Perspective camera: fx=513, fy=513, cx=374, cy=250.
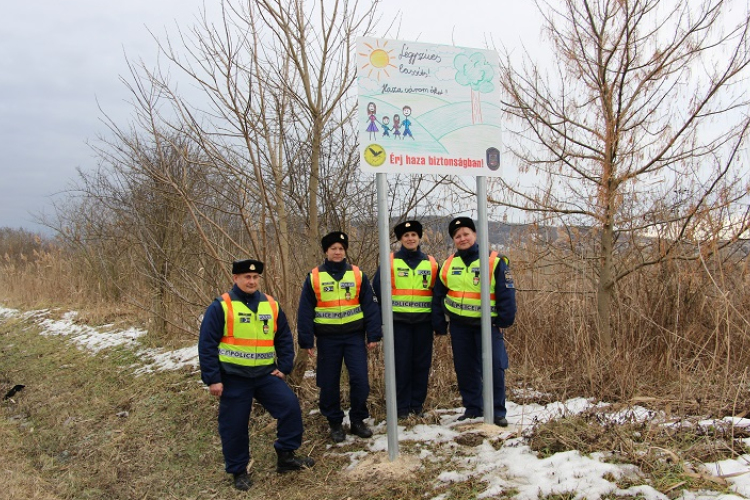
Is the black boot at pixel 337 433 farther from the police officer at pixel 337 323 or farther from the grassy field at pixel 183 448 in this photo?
the grassy field at pixel 183 448

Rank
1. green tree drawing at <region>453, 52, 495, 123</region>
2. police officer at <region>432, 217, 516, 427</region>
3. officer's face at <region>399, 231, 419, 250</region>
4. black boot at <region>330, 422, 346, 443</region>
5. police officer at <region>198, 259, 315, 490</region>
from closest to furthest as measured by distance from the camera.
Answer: police officer at <region>198, 259, 315, 490</region> → green tree drawing at <region>453, 52, 495, 123</region> → police officer at <region>432, 217, 516, 427</region> → black boot at <region>330, 422, 346, 443</region> → officer's face at <region>399, 231, 419, 250</region>

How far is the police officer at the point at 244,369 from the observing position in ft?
13.4

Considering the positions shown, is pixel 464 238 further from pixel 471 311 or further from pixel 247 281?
pixel 247 281

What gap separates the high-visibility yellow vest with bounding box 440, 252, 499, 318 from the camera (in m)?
4.50

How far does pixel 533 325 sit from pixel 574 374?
4.36ft

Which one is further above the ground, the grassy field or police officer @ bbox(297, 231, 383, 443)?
police officer @ bbox(297, 231, 383, 443)

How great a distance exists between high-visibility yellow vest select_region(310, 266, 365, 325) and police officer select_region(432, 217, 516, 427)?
775mm

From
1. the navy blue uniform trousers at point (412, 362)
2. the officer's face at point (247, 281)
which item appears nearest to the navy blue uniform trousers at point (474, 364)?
the navy blue uniform trousers at point (412, 362)

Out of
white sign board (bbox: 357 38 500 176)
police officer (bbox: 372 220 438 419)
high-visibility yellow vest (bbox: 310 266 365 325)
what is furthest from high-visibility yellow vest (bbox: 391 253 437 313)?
white sign board (bbox: 357 38 500 176)

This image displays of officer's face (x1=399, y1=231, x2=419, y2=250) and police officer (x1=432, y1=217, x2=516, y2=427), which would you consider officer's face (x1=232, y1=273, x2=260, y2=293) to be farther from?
police officer (x1=432, y1=217, x2=516, y2=427)

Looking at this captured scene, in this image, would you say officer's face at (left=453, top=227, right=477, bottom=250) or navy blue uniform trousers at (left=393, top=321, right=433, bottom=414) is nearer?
officer's face at (left=453, top=227, right=477, bottom=250)

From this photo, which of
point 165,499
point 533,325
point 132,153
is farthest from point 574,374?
point 132,153

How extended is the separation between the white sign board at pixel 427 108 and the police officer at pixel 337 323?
3.51ft

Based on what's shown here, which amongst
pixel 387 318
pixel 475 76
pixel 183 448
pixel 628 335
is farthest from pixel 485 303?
pixel 183 448
